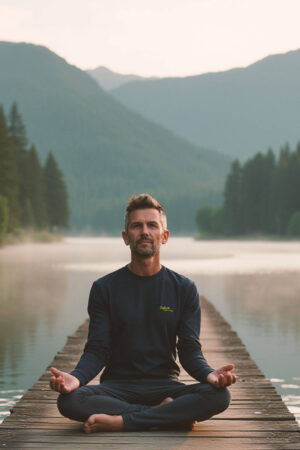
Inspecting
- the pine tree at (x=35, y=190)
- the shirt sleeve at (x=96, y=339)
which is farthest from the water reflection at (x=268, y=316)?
the pine tree at (x=35, y=190)

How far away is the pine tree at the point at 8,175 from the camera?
6225cm

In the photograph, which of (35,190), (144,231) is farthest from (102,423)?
(35,190)

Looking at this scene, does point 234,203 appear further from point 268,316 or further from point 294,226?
point 268,316

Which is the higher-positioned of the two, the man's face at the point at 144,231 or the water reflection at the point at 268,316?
the man's face at the point at 144,231

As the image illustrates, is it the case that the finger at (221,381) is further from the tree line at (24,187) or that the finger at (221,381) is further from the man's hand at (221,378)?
the tree line at (24,187)

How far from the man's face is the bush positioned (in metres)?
93.0

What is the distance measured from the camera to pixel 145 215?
577 centimetres

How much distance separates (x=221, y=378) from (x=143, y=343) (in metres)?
0.65

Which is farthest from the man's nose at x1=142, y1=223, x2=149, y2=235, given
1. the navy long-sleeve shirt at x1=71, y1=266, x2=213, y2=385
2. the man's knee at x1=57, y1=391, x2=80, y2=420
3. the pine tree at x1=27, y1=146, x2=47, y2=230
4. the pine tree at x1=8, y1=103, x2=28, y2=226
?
the pine tree at x1=27, y1=146, x2=47, y2=230

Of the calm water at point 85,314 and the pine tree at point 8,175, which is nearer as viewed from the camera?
the calm water at point 85,314

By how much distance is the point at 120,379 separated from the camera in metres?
6.00

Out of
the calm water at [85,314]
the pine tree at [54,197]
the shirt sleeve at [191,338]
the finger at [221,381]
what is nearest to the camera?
the finger at [221,381]

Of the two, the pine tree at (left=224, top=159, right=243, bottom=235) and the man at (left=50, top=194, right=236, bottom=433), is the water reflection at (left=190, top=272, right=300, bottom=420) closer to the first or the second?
the man at (left=50, top=194, right=236, bottom=433)

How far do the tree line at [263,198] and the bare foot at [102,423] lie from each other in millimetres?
93128
